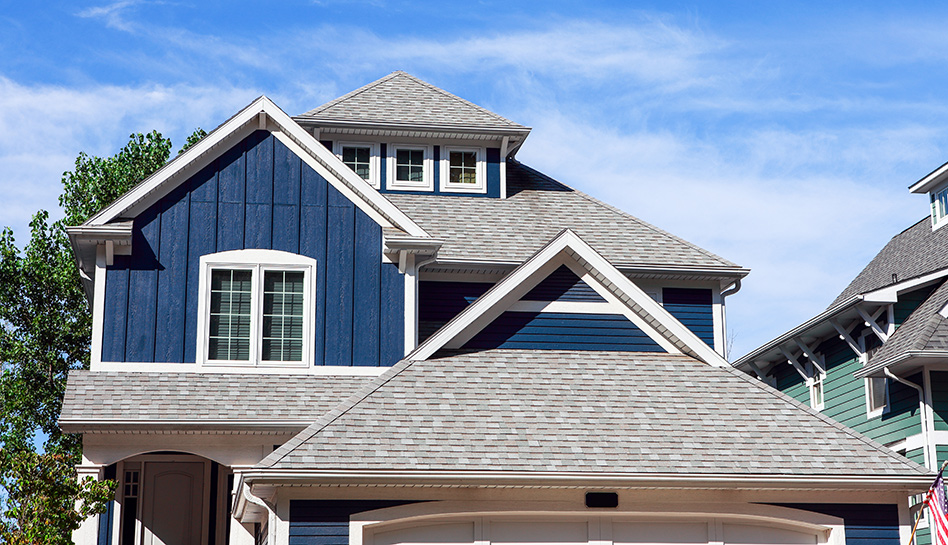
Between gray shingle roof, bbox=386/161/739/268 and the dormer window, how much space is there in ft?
2.11

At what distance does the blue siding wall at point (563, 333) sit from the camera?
1525 cm

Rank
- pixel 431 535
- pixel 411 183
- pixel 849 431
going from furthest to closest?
pixel 411 183
pixel 849 431
pixel 431 535

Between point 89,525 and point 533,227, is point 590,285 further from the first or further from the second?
point 89,525

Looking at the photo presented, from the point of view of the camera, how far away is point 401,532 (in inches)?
504

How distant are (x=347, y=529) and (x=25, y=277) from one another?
24722 millimetres

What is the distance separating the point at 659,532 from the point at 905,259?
613 inches

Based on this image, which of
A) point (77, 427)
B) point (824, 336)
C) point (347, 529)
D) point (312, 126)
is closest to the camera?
point (347, 529)

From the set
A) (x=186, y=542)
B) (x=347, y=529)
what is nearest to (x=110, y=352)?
(x=186, y=542)

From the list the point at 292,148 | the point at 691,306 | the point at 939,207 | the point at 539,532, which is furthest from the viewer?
the point at 939,207

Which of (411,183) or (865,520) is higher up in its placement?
(411,183)

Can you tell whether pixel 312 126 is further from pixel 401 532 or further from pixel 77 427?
pixel 401 532

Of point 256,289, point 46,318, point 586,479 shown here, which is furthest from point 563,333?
point 46,318

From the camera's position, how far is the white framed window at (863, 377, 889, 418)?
21812 millimetres

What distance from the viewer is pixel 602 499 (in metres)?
13.0
